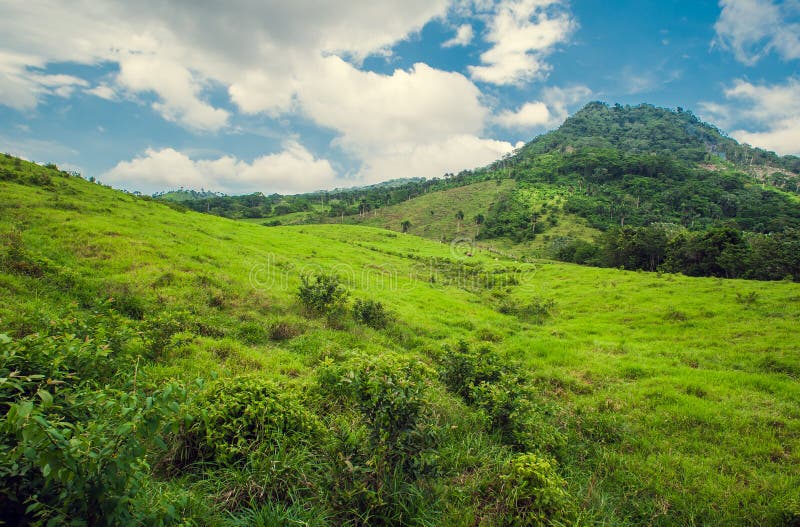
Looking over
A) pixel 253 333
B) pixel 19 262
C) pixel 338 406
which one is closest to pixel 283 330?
pixel 253 333

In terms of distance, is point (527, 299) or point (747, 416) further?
point (527, 299)

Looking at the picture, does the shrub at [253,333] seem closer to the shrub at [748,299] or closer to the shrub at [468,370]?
the shrub at [468,370]

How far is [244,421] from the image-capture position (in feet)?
16.9

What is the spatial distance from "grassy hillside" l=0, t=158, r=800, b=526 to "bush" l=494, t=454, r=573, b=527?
33 millimetres

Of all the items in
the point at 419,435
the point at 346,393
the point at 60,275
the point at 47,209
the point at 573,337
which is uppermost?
the point at 47,209

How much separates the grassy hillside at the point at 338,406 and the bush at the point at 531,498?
3 cm

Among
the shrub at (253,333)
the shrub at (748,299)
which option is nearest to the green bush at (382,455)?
the shrub at (253,333)

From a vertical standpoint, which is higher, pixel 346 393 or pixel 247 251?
pixel 247 251

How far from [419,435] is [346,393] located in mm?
2638

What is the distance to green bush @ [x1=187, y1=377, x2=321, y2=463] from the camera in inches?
192

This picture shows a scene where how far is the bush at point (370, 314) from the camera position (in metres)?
14.1

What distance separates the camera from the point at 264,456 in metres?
4.93

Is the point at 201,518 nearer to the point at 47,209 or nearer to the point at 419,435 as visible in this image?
the point at 419,435

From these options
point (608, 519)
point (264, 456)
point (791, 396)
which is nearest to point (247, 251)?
point (264, 456)
